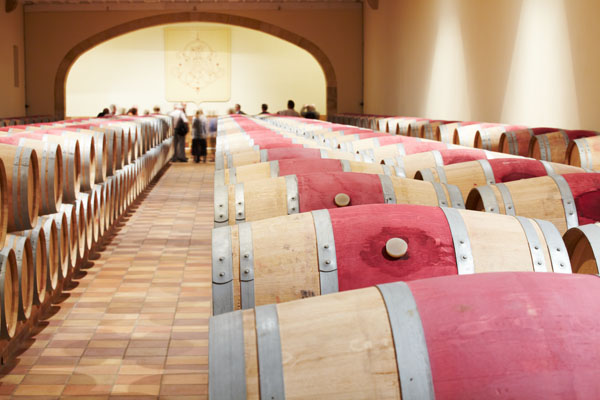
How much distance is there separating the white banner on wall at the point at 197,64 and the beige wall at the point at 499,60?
340 inches

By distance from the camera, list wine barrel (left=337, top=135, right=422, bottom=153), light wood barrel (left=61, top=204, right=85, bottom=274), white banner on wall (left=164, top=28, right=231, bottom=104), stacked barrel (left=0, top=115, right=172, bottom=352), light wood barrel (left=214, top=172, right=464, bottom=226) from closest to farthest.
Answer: light wood barrel (left=214, top=172, right=464, bottom=226) → stacked barrel (left=0, top=115, right=172, bottom=352) → light wood barrel (left=61, top=204, right=85, bottom=274) → wine barrel (left=337, top=135, right=422, bottom=153) → white banner on wall (left=164, top=28, right=231, bottom=104)

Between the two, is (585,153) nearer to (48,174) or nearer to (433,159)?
(433,159)

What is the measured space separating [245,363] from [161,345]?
2541 millimetres

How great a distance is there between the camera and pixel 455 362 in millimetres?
1224

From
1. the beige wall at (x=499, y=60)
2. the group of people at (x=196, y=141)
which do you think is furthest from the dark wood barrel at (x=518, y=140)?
the group of people at (x=196, y=141)

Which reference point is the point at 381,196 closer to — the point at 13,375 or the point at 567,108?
the point at 13,375

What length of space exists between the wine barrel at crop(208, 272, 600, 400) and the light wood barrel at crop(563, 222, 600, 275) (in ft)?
1.88

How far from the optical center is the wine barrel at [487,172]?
138 inches

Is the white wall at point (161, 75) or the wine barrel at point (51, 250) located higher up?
the white wall at point (161, 75)

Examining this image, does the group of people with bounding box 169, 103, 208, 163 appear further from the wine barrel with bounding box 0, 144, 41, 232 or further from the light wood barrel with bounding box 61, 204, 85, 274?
the wine barrel with bounding box 0, 144, 41, 232

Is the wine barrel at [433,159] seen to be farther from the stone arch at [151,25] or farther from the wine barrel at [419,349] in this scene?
the stone arch at [151,25]

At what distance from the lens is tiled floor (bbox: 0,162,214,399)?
10.3 feet

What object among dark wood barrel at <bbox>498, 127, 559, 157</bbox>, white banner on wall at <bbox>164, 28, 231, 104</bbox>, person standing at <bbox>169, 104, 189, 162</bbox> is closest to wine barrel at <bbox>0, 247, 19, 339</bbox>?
dark wood barrel at <bbox>498, 127, 559, 157</bbox>

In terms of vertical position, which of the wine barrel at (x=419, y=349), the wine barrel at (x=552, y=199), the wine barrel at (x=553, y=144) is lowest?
the wine barrel at (x=419, y=349)
